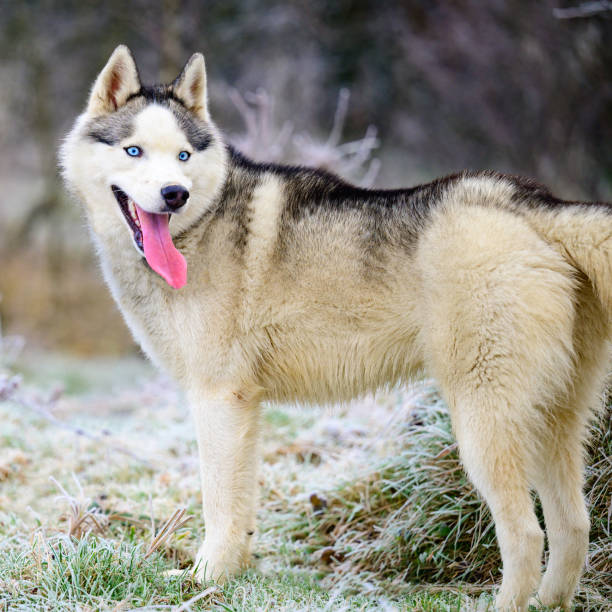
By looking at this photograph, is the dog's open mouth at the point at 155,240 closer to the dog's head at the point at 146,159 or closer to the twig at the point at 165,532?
the dog's head at the point at 146,159

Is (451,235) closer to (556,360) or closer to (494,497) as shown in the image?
(556,360)

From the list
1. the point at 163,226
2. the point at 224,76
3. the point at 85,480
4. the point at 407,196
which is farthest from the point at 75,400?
the point at 224,76

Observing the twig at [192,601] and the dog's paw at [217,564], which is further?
the dog's paw at [217,564]

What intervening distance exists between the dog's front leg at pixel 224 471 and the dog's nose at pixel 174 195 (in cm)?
93

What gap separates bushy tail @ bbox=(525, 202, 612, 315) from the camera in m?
2.86

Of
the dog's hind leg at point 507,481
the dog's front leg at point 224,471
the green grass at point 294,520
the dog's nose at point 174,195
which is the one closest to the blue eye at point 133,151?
the dog's nose at point 174,195

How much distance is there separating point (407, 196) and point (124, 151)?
4.46 feet

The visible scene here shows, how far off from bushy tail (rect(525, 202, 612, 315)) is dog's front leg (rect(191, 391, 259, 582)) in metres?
1.61

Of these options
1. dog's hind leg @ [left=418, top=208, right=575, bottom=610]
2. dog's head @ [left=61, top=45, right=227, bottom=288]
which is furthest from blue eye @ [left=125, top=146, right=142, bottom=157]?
dog's hind leg @ [left=418, top=208, right=575, bottom=610]

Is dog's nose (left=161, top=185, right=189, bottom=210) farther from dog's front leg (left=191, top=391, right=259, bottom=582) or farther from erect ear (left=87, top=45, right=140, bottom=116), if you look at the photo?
dog's front leg (left=191, top=391, right=259, bottom=582)

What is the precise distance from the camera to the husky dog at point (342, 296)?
291 centimetres

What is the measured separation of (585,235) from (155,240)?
191cm

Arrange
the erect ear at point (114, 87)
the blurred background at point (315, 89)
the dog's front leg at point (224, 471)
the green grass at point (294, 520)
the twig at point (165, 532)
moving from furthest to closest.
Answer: the blurred background at point (315, 89), the erect ear at point (114, 87), the dog's front leg at point (224, 471), the twig at point (165, 532), the green grass at point (294, 520)

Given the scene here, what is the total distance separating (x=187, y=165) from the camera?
345cm
